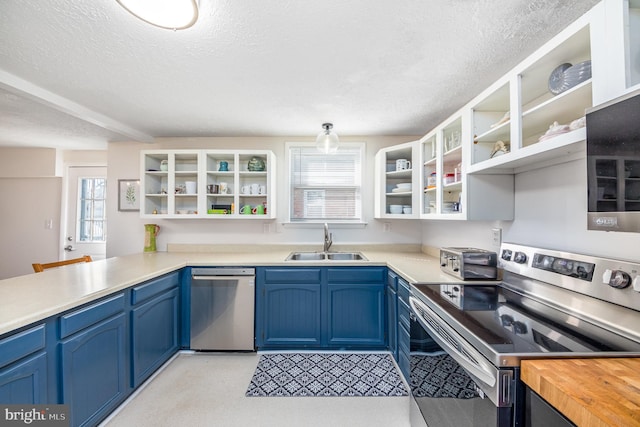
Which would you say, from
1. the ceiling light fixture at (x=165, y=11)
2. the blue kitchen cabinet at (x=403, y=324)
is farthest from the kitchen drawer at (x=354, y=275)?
the ceiling light fixture at (x=165, y=11)

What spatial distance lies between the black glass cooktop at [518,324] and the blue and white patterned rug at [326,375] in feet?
3.12

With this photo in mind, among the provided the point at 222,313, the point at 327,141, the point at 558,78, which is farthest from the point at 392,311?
the point at 558,78

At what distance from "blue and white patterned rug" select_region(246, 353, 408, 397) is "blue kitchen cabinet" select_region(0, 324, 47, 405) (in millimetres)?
1141

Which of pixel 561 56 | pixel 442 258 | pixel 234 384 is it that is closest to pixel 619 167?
pixel 561 56

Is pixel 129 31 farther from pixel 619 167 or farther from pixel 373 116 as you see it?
pixel 619 167

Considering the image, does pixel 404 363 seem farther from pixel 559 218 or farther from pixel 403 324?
pixel 559 218

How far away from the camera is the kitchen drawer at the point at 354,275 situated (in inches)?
92.3

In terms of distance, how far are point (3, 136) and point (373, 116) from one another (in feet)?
13.9

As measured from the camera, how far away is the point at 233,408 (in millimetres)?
1700

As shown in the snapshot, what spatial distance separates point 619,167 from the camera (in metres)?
0.81

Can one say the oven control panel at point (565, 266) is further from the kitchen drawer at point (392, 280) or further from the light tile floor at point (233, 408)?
the light tile floor at point (233, 408)

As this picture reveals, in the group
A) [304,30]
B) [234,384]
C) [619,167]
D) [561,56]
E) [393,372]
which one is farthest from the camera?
[393,372]
